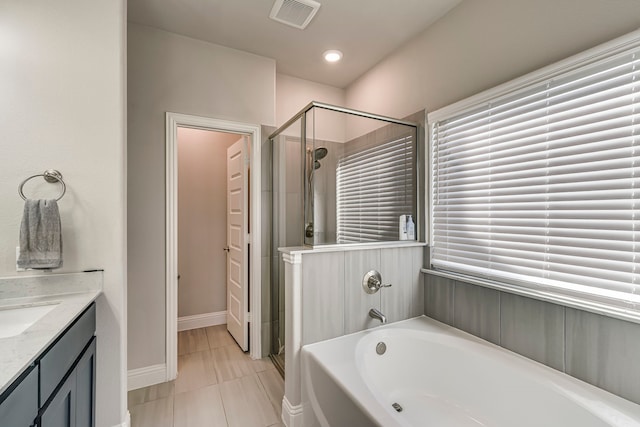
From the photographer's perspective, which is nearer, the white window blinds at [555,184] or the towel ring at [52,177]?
the white window blinds at [555,184]

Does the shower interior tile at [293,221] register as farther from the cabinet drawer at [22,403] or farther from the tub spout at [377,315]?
the cabinet drawer at [22,403]

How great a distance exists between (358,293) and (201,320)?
2206 mm

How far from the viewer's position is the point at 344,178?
7.10 ft

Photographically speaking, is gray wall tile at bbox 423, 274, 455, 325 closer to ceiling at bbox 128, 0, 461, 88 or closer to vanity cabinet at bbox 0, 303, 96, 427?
ceiling at bbox 128, 0, 461, 88

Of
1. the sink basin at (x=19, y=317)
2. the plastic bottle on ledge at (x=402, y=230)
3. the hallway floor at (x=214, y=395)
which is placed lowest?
the hallway floor at (x=214, y=395)

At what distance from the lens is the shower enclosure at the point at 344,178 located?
1.99m

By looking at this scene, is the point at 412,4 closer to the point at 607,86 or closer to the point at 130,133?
the point at 607,86

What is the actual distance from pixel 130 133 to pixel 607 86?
9.27ft

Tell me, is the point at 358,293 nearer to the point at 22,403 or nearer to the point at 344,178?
the point at 344,178

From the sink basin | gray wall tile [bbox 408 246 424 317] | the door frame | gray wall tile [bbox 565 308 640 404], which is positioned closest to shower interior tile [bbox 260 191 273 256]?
the door frame

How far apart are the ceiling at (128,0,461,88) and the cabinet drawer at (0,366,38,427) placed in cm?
220

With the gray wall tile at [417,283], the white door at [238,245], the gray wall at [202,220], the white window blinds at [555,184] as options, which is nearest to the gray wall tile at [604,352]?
the white window blinds at [555,184]

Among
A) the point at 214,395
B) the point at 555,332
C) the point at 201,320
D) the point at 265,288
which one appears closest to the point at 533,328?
the point at 555,332

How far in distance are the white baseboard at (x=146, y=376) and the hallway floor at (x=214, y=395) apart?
43 mm
